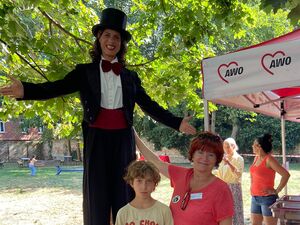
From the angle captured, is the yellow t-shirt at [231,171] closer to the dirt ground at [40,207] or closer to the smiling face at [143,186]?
the smiling face at [143,186]

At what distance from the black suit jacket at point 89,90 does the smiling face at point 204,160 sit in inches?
12.4

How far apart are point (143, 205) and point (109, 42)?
3.21 feet

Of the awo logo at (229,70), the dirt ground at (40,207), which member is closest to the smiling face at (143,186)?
the awo logo at (229,70)

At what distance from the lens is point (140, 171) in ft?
7.52

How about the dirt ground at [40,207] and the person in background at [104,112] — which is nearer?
the person in background at [104,112]

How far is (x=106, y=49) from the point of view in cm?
255

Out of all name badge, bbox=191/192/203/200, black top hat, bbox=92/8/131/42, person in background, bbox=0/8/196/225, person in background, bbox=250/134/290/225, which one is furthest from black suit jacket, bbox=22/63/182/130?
person in background, bbox=250/134/290/225

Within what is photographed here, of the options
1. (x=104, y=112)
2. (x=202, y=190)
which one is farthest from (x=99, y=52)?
(x=202, y=190)

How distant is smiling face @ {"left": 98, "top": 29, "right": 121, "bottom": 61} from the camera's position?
8.36ft

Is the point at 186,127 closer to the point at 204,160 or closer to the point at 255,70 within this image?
the point at 204,160

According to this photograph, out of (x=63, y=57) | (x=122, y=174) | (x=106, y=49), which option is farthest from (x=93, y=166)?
(x=63, y=57)

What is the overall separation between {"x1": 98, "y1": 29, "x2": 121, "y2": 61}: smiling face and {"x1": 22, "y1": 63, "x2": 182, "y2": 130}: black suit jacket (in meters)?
0.10

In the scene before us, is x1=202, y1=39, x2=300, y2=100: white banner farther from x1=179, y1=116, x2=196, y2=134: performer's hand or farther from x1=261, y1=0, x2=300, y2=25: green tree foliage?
x1=179, y1=116, x2=196, y2=134: performer's hand

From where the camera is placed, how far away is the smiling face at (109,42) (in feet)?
8.36
